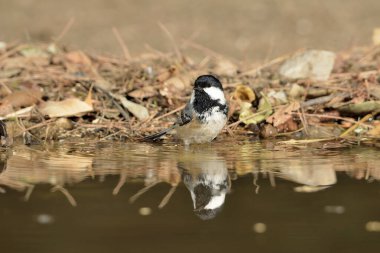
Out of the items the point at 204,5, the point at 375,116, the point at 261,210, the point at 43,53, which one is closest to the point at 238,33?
the point at 204,5

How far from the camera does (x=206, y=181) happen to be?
378 cm

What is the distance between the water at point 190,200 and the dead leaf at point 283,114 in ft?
A: 2.44

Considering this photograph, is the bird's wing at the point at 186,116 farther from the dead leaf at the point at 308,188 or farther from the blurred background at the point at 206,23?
the blurred background at the point at 206,23

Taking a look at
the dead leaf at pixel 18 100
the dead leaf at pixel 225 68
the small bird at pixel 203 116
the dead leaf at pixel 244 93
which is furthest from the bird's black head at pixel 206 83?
the dead leaf at pixel 225 68

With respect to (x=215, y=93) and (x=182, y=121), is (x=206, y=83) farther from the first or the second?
(x=182, y=121)

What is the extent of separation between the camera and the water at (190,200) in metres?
2.75

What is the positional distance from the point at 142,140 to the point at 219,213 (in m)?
2.22

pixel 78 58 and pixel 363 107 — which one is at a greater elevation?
pixel 78 58

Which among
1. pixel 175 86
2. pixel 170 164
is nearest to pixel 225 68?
pixel 175 86

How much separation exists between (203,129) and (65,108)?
1.10 m

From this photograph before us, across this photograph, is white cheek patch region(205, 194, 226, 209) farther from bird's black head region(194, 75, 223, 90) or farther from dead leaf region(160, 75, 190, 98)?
dead leaf region(160, 75, 190, 98)

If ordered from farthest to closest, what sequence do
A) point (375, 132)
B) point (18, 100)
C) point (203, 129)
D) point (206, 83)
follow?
point (18, 100)
point (375, 132)
point (206, 83)
point (203, 129)

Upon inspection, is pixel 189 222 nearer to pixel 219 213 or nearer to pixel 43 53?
pixel 219 213

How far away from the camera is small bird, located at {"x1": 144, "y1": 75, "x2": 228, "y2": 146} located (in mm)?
5105
